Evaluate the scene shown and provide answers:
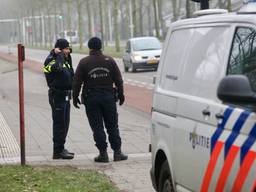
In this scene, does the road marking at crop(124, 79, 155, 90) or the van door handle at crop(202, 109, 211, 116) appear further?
the road marking at crop(124, 79, 155, 90)

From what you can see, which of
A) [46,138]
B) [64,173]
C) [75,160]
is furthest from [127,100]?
[64,173]

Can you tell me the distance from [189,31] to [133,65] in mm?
31372

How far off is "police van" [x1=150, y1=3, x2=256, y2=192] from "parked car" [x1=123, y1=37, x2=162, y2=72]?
30.0m

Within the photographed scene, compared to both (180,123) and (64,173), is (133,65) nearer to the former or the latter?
(64,173)

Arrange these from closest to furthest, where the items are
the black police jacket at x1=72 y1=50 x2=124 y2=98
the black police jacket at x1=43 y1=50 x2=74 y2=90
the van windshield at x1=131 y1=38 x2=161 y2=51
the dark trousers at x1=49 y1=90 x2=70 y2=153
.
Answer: the black police jacket at x1=72 y1=50 x2=124 y2=98, the black police jacket at x1=43 y1=50 x2=74 y2=90, the dark trousers at x1=49 y1=90 x2=70 y2=153, the van windshield at x1=131 y1=38 x2=161 y2=51

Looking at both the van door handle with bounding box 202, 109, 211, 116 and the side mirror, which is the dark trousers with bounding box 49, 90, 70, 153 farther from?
the side mirror

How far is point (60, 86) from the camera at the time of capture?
1120 centimetres

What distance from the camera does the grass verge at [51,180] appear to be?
8367 mm

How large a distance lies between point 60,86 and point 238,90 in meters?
6.95

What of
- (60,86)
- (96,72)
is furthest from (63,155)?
(96,72)

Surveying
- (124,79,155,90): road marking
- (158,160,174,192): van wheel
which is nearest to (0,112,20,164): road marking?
(158,160,174,192): van wheel

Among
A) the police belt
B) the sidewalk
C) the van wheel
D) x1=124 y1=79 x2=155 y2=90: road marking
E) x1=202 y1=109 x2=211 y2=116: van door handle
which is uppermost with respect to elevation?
x1=202 y1=109 x2=211 y2=116: van door handle

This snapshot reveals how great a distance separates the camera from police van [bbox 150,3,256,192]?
15.6 feet

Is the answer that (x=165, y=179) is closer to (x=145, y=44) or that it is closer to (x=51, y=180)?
(x=51, y=180)
